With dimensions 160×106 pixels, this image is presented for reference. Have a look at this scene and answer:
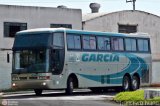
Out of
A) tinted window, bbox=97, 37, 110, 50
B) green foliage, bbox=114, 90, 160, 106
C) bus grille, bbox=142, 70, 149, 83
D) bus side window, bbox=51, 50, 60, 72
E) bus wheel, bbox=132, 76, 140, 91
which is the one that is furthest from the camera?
bus grille, bbox=142, 70, 149, 83

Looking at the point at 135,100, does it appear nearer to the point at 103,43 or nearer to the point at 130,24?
the point at 103,43

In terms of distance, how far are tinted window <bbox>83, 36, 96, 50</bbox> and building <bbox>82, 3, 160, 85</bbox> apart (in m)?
18.1

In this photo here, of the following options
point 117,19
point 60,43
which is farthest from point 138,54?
point 117,19

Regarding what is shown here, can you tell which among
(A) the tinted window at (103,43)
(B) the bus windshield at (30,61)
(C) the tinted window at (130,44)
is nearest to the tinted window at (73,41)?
(B) the bus windshield at (30,61)

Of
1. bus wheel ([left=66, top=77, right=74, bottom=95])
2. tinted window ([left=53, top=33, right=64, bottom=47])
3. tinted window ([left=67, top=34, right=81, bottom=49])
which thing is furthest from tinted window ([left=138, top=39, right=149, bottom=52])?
tinted window ([left=53, top=33, right=64, bottom=47])

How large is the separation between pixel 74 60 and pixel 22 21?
17172 mm

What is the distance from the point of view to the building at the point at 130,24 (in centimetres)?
5272

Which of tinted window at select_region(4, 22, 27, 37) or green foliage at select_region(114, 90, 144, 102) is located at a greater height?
tinted window at select_region(4, 22, 27, 37)

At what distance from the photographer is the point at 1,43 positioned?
4681 centimetres

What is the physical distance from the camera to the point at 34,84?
30.5 metres

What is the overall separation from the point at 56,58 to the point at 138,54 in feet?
24.6

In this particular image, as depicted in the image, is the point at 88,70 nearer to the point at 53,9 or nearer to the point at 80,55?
the point at 80,55

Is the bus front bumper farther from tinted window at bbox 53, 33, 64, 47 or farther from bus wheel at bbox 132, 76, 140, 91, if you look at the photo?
bus wheel at bbox 132, 76, 140, 91

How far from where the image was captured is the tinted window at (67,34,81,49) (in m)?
31.6
